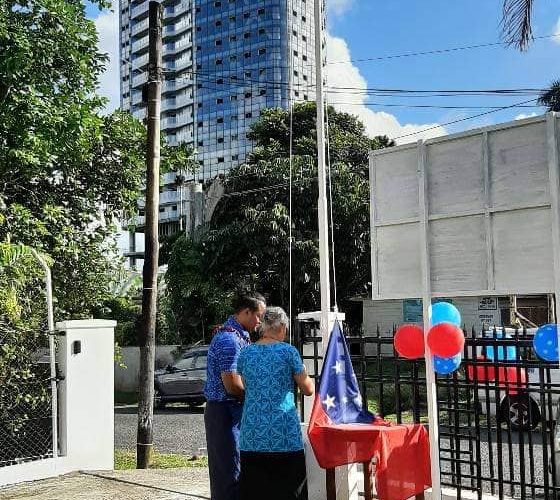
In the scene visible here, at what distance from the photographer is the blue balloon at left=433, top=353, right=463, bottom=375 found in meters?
5.24

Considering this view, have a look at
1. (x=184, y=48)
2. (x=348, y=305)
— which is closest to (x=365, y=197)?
(x=348, y=305)

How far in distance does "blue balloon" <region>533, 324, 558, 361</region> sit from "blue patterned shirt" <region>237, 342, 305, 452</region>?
1651 millimetres

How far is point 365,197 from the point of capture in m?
26.0

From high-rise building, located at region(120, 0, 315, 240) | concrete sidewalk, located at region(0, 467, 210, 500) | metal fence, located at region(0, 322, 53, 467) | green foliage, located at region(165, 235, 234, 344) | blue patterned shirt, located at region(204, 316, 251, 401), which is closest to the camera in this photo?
blue patterned shirt, located at region(204, 316, 251, 401)

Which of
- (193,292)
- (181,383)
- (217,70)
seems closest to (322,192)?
(181,383)

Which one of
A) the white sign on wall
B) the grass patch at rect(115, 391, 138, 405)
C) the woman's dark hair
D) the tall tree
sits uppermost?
the tall tree

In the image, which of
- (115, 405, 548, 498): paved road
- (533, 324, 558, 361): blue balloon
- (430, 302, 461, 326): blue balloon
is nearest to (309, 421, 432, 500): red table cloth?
(430, 302, 461, 326): blue balloon

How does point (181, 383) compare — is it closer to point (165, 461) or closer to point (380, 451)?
point (165, 461)

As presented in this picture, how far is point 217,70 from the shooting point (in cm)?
8469

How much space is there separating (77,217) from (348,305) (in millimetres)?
19765

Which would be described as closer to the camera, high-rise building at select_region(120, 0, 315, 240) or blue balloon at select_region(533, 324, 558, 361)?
blue balloon at select_region(533, 324, 558, 361)

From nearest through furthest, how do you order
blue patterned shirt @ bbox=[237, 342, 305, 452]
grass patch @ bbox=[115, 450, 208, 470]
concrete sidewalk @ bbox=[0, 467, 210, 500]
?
1. blue patterned shirt @ bbox=[237, 342, 305, 452]
2. concrete sidewalk @ bbox=[0, 467, 210, 500]
3. grass patch @ bbox=[115, 450, 208, 470]

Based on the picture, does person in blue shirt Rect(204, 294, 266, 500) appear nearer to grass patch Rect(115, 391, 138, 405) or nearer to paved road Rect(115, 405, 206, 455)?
paved road Rect(115, 405, 206, 455)

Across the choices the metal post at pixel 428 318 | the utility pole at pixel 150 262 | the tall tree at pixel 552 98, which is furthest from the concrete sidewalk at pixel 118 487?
the tall tree at pixel 552 98
